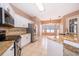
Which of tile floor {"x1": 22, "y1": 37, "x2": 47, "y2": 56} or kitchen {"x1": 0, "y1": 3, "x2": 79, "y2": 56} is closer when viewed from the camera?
kitchen {"x1": 0, "y1": 3, "x2": 79, "y2": 56}

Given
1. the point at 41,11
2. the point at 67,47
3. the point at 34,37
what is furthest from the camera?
the point at 34,37

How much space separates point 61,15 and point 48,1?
339 millimetres

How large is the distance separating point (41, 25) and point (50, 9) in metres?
0.34

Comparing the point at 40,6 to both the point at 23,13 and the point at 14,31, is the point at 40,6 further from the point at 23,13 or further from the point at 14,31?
the point at 14,31

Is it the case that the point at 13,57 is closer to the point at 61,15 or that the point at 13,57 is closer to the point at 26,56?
the point at 26,56

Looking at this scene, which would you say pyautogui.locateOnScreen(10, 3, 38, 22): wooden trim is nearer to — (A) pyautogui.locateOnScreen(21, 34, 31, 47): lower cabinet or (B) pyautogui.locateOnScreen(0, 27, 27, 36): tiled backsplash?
(B) pyautogui.locateOnScreen(0, 27, 27, 36): tiled backsplash

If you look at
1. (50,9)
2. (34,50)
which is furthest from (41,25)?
(34,50)

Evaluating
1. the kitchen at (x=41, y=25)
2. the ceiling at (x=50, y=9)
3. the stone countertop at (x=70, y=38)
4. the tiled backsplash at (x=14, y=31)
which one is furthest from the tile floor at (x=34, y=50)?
the ceiling at (x=50, y=9)

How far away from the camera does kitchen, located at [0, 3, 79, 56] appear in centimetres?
186

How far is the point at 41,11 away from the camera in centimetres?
196

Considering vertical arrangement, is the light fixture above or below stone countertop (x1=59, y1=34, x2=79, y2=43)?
above

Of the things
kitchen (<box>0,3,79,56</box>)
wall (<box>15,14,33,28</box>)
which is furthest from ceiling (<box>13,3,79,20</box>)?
wall (<box>15,14,33,28</box>)

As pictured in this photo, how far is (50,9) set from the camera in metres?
1.96

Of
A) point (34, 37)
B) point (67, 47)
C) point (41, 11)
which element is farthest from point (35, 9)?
point (67, 47)
